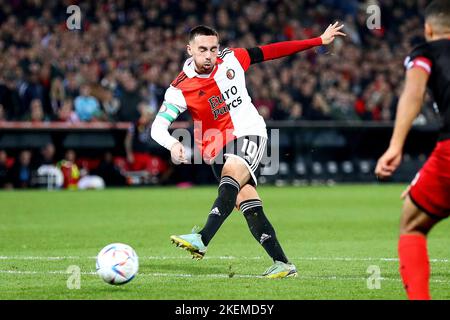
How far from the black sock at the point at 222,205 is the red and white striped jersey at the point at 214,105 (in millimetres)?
457

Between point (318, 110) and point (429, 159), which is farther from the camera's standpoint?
point (318, 110)

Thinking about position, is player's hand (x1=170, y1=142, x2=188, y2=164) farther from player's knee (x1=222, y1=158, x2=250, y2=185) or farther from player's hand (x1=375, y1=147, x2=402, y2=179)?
player's hand (x1=375, y1=147, x2=402, y2=179)

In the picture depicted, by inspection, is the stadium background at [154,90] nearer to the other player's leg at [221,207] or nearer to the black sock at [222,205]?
the other player's leg at [221,207]

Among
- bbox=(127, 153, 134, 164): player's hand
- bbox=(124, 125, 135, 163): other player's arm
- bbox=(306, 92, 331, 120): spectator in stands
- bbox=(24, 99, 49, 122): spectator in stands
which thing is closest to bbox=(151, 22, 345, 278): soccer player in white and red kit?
bbox=(24, 99, 49, 122): spectator in stands

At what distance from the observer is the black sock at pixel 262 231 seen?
→ 8.50 meters

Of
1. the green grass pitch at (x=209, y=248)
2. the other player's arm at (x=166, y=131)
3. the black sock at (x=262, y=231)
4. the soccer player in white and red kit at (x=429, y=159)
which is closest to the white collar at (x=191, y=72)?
the other player's arm at (x=166, y=131)

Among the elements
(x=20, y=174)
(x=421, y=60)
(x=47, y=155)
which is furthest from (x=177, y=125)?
(x=421, y=60)

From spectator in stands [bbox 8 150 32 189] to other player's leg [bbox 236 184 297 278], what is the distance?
15.0 m

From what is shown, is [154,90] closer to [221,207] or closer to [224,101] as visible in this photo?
[224,101]

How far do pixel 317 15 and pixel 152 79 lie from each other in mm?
8327

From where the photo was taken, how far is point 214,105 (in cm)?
882

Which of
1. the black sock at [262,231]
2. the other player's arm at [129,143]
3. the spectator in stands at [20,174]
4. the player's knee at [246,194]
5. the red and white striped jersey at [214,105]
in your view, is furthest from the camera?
the other player's arm at [129,143]

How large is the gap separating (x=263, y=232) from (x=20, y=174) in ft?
50.8

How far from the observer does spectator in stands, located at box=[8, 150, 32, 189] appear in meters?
22.9
